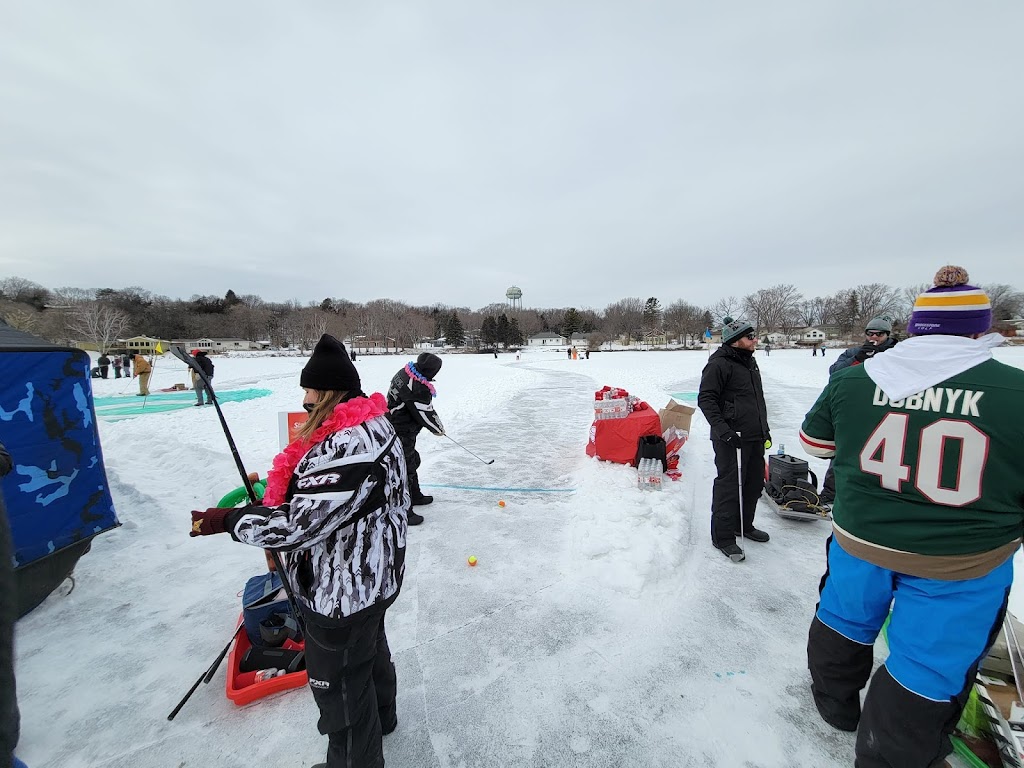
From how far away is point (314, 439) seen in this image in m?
1.79

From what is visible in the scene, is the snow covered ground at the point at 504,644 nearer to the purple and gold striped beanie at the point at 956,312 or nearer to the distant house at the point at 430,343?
the purple and gold striped beanie at the point at 956,312

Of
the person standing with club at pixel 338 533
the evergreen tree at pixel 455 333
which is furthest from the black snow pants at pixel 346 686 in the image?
the evergreen tree at pixel 455 333

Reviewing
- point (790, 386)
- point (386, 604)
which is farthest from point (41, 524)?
point (790, 386)

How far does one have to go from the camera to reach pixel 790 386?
16.6 metres

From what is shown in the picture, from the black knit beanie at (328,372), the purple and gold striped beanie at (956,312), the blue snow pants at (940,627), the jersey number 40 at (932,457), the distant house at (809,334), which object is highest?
the purple and gold striped beanie at (956,312)

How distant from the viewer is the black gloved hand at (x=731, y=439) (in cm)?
365

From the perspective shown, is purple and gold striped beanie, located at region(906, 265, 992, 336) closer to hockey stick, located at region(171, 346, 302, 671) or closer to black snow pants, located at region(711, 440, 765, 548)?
black snow pants, located at region(711, 440, 765, 548)

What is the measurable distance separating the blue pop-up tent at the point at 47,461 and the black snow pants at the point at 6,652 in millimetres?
2851

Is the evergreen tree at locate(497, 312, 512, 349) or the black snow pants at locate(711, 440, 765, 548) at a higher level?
the evergreen tree at locate(497, 312, 512, 349)

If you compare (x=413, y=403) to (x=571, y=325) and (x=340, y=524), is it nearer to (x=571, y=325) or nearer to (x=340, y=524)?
(x=340, y=524)

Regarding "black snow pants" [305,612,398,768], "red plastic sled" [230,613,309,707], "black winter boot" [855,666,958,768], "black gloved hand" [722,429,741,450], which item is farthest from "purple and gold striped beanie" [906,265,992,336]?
"red plastic sled" [230,613,309,707]

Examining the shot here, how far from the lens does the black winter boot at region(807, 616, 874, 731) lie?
2.03 metres

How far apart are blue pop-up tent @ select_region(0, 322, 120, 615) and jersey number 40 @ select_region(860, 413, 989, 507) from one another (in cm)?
488

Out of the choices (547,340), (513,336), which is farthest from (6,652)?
(547,340)
